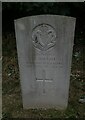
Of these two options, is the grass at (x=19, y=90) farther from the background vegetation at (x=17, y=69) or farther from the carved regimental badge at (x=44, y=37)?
the carved regimental badge at (x=44, y=37)

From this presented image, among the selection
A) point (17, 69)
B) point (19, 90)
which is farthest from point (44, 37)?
point (17, 69)

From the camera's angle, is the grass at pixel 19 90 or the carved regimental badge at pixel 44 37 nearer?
the carved regimental badge at pixel 44 37

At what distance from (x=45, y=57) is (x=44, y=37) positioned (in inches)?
12.6

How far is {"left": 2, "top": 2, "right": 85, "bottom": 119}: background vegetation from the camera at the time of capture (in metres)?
5.07

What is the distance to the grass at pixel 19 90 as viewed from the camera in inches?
198

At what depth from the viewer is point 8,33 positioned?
7.80 m

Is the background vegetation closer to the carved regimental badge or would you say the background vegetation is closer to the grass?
the grass

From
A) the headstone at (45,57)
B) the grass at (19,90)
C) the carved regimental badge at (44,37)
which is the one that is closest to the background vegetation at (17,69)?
the grass at (19,90)

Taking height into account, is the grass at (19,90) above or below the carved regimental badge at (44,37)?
below

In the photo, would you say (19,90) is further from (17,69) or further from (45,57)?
(45,57)

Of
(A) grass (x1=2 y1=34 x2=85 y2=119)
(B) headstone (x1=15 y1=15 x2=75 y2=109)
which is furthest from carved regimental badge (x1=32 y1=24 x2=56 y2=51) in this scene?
(A) grass (x1=2 y1=34 x2=85 y2=119)

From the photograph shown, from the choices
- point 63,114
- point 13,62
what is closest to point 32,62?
point 63,114

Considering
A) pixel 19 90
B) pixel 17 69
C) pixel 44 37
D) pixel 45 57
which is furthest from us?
pixel 17 69

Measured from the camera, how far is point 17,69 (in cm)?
650
